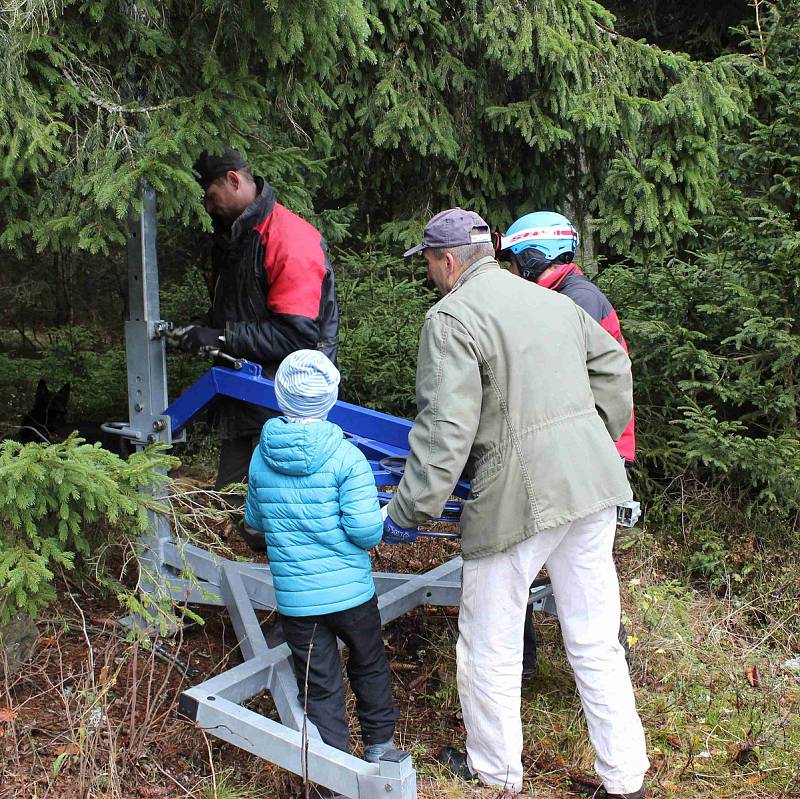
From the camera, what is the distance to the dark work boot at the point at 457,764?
10.9ft

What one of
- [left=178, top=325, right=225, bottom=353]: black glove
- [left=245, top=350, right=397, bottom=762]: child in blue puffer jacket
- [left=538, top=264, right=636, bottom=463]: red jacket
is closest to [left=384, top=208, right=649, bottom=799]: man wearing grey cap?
[left=245, top=350, right=397, bottom=762]: child in blue puffer jacket

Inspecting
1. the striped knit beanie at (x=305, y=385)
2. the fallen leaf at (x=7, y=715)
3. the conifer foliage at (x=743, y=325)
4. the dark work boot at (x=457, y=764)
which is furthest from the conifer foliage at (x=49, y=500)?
the conifer foliage at (x=743, y=325)

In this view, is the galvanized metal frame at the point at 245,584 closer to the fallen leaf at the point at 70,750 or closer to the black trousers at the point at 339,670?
the black trousers at the point at 339,670

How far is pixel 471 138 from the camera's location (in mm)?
5941

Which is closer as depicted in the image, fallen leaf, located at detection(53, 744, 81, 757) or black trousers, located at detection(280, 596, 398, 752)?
fallen leaf, located at detection(53, 744, 81, 757)

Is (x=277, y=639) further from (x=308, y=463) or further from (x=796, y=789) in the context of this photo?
(x=796, y=789)

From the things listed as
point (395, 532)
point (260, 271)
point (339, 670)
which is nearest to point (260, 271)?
point (260, 271)

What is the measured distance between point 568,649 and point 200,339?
6.61ft

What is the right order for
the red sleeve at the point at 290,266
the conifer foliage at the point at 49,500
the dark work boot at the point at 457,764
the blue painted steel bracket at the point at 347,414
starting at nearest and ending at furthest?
the conifer foliage at the point at 49,500, the dark work boot at the point at 457,764, the blue painted steel bracket at the point at 347,414, the red sleeve at the point at 290,266

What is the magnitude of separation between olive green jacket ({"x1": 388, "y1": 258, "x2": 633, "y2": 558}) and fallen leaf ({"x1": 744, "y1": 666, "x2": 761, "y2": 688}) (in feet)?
6.30

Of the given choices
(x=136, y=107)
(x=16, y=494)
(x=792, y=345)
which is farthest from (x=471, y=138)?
(x=16, y=494)

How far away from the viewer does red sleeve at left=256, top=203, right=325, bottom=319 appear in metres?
3.74

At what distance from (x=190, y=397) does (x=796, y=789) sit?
3052 mm

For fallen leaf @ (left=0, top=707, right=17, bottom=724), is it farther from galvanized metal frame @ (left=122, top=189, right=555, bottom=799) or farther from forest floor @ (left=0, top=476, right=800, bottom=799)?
galvanized metal frame @ (left=122, top=189, right=555, bottom=799)
